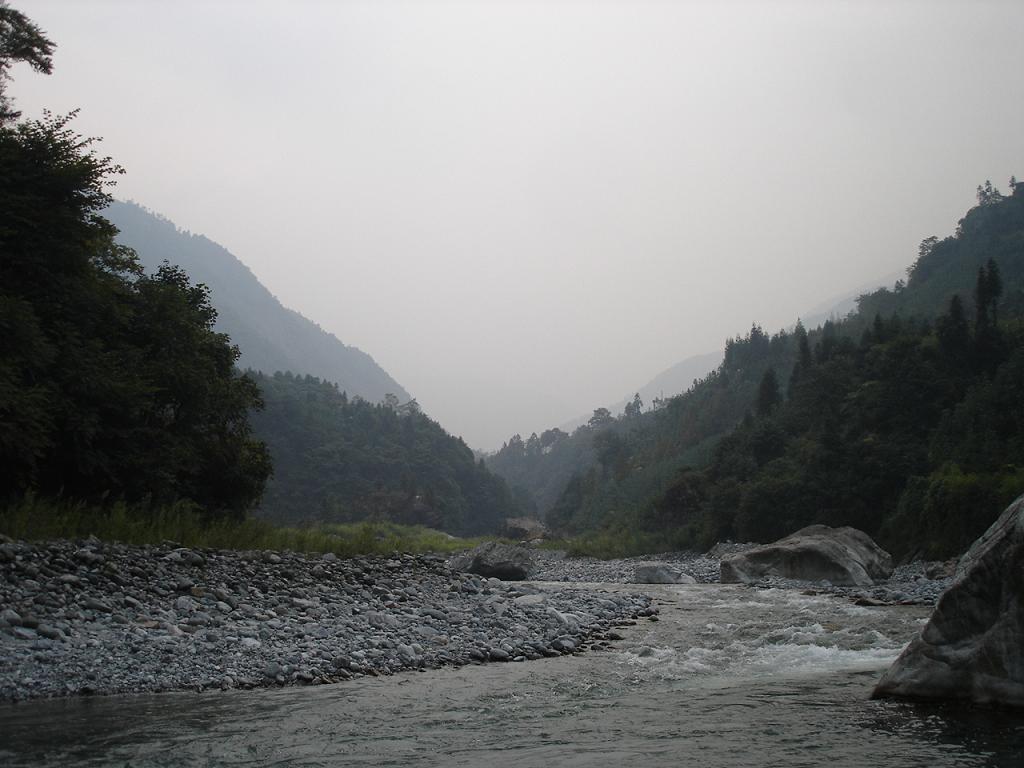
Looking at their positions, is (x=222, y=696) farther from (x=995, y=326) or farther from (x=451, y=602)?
(x=995, y=326)

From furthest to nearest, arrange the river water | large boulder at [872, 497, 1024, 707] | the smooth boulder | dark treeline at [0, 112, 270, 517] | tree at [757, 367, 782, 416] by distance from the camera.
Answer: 1. tree at [757, 367, 782, 416]
2. the smooth boulder
3. dark treeline at [0, 112, 270, 517]
4. large boulder at [872, 497, 1024, 707]
5. the river water

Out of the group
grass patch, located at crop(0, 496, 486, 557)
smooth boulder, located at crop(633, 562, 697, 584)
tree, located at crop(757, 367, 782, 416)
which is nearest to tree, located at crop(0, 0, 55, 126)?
grass patch, located at crop(0, 496, 486, 557)

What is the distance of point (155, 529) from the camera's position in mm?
15625

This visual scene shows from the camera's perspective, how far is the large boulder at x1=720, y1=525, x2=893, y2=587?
3100cm

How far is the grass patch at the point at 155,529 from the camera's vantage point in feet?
44.1

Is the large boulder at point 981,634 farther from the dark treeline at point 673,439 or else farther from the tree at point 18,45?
the dark treeline at point 673,439

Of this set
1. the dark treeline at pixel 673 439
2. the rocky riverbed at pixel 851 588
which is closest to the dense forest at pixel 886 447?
the rocky riverbed at pixel 851 588

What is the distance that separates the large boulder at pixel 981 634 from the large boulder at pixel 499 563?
31623 mm

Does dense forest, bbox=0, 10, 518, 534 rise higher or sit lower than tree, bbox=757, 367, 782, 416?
lower

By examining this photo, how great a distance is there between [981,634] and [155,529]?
14.5 meters

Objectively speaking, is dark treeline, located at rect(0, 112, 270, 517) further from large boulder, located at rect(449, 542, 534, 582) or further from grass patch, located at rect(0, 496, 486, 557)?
large boulder, located at rect(449, 542, 534, 582)

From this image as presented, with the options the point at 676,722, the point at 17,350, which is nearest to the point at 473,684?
the point at 676,722

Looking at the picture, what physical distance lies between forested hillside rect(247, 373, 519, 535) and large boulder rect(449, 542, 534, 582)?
2691 inches

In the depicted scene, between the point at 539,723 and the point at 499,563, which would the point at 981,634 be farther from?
the point at 499,563
